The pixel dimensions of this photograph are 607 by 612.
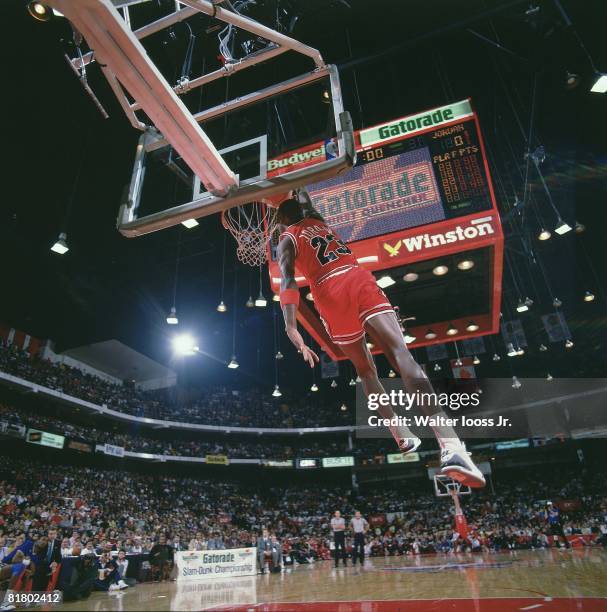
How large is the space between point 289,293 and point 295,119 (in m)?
8.43

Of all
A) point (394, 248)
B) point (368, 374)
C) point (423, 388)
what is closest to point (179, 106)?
point (368, 374)

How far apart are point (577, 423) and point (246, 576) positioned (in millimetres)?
25236

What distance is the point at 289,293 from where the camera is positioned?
9.43ft

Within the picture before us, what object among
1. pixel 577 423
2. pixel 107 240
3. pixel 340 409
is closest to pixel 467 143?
pixel 107 240

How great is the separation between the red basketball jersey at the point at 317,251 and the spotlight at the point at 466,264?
13.6ft

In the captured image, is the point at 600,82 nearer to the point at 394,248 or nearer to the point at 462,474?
the point at 394,248

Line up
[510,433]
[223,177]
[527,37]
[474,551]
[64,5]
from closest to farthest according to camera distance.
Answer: [64,5], [223,177], [527,37], [474,551], [510,433]

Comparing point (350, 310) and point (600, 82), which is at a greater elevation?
point (600, 82)

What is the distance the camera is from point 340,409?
114ft

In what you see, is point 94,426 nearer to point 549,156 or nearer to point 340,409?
point 340,409

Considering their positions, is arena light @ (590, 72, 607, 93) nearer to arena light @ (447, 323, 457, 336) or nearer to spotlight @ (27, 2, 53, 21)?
arena light @ (447, 323, 457, 336)

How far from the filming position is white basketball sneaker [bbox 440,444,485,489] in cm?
236

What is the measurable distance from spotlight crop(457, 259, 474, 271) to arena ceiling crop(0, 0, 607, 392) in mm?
999

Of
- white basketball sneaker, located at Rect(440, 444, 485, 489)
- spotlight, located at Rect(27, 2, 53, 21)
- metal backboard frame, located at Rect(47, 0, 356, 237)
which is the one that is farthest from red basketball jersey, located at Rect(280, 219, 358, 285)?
spotlight, located at Rect(27, 2, 53, 21)
